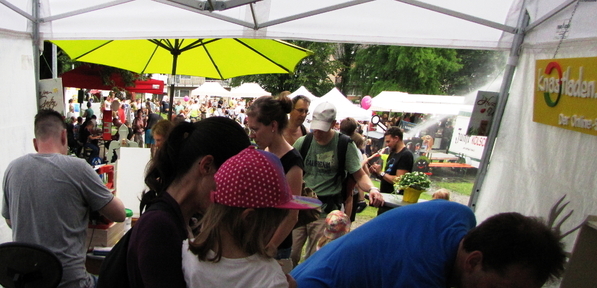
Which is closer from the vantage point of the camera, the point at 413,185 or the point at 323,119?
the point at 323,119

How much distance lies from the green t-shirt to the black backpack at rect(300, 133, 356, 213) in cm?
3

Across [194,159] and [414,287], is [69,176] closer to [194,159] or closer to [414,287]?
[194,159]

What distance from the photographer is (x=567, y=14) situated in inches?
116

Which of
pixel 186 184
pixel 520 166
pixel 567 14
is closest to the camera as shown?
pixel 186 184

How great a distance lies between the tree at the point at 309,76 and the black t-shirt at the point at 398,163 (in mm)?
29153

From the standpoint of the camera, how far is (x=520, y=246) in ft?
3.82

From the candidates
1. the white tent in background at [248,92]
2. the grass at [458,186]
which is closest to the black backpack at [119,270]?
the grass at [458,186]

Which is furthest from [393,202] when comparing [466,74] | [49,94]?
[466,74]

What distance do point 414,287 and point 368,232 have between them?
9.5 inches

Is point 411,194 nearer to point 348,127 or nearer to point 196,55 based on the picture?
point 348,127

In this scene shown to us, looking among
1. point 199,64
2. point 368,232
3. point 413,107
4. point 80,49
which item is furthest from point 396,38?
point 413,107

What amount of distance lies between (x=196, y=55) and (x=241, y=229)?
19.4 feet

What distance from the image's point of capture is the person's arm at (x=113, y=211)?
2.45 m

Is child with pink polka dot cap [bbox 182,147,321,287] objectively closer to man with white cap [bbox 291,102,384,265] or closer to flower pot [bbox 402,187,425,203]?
man with white cap [bbox 291,102,384,265]
